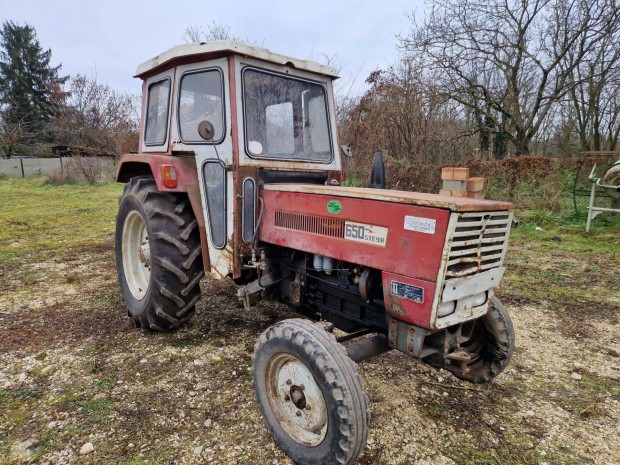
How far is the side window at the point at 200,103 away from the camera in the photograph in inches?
109

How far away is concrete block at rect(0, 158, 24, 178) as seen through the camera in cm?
1920

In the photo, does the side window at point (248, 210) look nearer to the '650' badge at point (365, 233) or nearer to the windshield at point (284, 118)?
the windshield at point (284, 118)

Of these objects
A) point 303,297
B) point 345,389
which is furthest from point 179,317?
point 345,389

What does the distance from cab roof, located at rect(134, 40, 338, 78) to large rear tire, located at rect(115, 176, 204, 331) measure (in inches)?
35.5

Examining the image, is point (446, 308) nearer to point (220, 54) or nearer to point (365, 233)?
point (365, 233)

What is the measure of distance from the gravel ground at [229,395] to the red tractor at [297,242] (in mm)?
250

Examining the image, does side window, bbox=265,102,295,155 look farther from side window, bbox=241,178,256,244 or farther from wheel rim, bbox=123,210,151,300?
wheel rim, bbox=123,210,151,300

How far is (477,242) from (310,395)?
1.12 metres

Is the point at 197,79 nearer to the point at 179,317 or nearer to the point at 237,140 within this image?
the point at 237,140

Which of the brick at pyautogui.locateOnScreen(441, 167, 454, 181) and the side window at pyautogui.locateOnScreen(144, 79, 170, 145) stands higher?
the side window at pyautogui.locateOnScreen(144, 79, 170, 145)

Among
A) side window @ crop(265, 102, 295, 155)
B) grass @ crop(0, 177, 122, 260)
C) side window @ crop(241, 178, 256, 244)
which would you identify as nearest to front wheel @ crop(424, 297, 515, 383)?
side window @ crop(241, 178, 256, 244)

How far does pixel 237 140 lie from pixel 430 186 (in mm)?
6706

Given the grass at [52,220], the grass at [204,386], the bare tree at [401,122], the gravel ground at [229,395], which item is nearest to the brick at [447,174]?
the grass at [204,386]

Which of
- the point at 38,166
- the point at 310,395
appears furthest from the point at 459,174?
the point at 38,166
